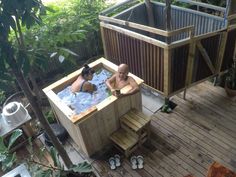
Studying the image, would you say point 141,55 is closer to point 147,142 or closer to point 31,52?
point 147,142

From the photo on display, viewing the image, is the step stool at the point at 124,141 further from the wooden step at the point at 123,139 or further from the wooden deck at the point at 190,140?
the wooden deck at the point at 190,140

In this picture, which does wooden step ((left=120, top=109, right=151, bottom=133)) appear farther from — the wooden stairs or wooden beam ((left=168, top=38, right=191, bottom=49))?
wooden beam ((left=168, top=38, right=191, bottom=49))

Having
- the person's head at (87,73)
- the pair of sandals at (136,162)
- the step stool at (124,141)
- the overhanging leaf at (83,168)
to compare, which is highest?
the person's head at (87,73)

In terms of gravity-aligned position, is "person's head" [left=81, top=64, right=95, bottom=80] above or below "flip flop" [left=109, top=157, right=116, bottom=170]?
above

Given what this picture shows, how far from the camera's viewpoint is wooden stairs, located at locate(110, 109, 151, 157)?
11.3 feet

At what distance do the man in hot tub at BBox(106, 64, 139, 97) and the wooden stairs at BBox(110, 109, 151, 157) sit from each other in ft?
1.28

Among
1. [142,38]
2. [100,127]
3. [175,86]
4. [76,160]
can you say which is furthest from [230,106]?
[76,160]

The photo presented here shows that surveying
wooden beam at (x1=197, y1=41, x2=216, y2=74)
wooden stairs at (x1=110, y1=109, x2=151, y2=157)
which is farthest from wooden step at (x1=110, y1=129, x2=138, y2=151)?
wooden beam at (x1=197, y1=41, x2=216, y2=74)

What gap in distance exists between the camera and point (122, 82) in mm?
3584

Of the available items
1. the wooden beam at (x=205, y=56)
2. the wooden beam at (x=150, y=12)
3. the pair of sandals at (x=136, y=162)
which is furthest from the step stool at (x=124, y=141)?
the wooden beam at (x=150, y=12)

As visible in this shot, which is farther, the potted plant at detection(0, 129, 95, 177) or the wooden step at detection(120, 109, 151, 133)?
the wooden step at detection(120, 109, 151, 133)

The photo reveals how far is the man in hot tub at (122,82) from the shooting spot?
3.47m

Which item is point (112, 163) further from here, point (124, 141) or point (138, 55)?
point (138, 55)

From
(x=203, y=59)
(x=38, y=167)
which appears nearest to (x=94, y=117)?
(x=38, y=167)
